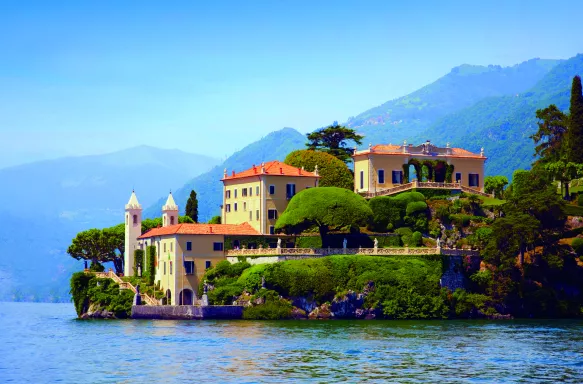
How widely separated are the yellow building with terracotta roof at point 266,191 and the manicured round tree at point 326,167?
311 cm

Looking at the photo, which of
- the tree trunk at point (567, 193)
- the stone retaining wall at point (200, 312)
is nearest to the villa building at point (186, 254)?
the stone retaining wall at point (200, 312)

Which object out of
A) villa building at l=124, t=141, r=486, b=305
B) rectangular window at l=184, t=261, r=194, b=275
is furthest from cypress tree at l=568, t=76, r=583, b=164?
rectangular window at l=184, t=261, r=194, b=275

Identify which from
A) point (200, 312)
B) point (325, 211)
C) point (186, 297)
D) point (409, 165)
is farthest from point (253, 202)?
point (200, 312)

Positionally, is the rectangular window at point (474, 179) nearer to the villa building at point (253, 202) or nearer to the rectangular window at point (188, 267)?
the villa building at point (253, 202)

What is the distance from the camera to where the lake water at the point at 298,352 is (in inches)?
2034

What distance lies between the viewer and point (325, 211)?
94750mm

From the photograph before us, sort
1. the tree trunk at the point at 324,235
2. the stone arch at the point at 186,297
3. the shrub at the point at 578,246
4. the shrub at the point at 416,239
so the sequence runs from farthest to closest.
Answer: the tree trunk at the point at 324,235 → the shrub at the point at 416,239 → the stone arch at the point at 186,297 → the shrub at the point at 578,246

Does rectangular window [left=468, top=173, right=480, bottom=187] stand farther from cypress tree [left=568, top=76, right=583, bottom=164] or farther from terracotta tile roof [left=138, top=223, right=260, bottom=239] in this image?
terracotta tile roof [left=138, top=223, right=260, bottom=239]

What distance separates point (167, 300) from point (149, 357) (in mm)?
38155

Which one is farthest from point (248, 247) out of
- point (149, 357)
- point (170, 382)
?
point (170, 382)

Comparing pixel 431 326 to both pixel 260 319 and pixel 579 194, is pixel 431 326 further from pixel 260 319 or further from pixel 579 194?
pixel 579 194

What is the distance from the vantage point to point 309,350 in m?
62.1

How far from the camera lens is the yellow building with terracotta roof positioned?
335 feet

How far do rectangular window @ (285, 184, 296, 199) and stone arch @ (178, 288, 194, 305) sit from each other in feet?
45.6
